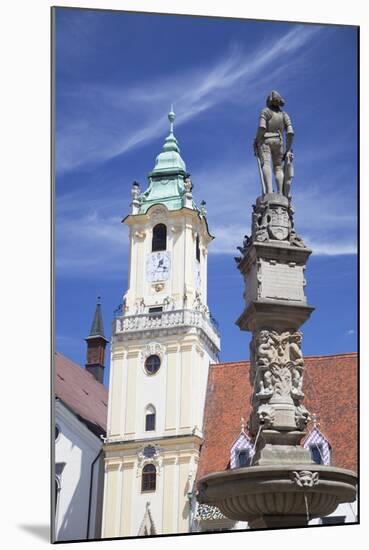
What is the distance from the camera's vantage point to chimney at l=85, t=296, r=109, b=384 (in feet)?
78.2

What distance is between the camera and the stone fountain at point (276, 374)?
19.3 ft

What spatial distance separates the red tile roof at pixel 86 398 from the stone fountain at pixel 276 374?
9.53 meters

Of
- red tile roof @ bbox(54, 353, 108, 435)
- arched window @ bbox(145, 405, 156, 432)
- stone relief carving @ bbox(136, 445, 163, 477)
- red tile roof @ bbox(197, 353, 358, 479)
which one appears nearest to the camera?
red tile roof @ bbox(197, 353, 358, 479)

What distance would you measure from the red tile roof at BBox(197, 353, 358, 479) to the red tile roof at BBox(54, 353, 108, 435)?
2.42 m

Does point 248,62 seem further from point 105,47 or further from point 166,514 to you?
point 166,514

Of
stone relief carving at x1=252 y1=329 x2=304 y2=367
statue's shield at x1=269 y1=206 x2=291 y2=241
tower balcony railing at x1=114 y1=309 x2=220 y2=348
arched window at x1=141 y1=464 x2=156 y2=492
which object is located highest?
tower balcony railing at x1=114 y1=309 x2=220 y2=348

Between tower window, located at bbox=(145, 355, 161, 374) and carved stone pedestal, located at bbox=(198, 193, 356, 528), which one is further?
tower window, located at bbox=(145, 355, 161, 374)

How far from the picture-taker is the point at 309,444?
54.7 feet

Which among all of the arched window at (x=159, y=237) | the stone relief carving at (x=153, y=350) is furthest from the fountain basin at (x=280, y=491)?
the arched window at (x=159, y=237)

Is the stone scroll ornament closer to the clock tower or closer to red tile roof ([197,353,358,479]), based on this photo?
red tile roof ([197,353,358,479])

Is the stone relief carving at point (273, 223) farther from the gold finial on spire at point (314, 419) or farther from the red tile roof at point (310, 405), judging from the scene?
the gold finial on spire at point (314, 419)

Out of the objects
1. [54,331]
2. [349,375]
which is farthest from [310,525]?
[349,375]

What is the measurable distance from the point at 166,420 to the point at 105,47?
506 inches

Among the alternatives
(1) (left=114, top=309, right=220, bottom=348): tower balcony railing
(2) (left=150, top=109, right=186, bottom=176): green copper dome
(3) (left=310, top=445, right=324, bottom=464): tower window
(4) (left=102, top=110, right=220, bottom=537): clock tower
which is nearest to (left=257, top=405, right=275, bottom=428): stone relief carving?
(2) (left=150, top=109, right=186, bottom=176): green copper dome
